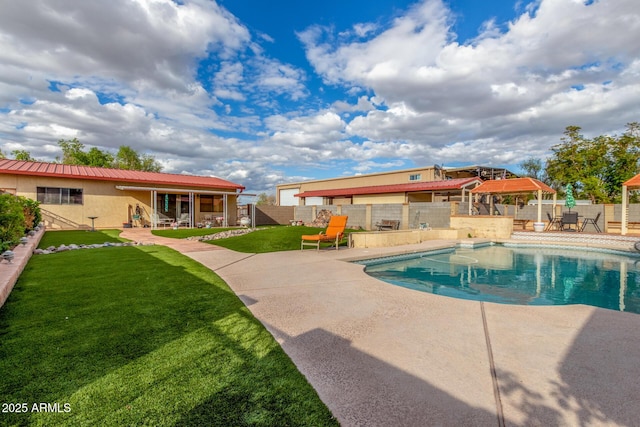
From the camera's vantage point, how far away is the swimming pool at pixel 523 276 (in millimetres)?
5508

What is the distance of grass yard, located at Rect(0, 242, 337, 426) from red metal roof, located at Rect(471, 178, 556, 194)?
17508mm

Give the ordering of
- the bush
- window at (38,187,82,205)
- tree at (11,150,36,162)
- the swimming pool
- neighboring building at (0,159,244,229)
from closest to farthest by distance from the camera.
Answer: the swimming pool → the bush → neighboring building at (0,159,244,229) → window at (38,187,82,205) → tree at (11,150,36,162)

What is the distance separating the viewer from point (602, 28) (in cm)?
1167

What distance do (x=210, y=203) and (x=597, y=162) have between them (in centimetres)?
3464

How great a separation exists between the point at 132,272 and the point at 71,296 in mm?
1574

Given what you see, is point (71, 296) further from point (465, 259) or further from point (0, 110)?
point (0, 110)

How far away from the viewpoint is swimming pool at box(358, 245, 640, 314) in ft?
18.1

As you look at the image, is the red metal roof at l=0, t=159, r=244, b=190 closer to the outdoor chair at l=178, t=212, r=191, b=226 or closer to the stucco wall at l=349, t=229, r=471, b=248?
the outdoor chair at l=178, t=212, r=191, b=226

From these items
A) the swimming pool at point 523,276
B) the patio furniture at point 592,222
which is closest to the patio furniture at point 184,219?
the swimming pool at point 523,276

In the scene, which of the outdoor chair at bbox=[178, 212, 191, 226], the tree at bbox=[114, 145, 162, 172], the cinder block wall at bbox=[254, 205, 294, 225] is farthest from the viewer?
the tree at bbox=[114, 145, 162, 172]

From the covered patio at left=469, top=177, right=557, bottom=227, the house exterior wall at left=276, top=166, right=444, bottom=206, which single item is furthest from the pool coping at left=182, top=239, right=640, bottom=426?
the house exterior wall at left=276, top=166, right=444, bottom=206

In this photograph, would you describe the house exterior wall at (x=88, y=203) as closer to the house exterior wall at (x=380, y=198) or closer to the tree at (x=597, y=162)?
the house exterior wall at (x=380, y=198)

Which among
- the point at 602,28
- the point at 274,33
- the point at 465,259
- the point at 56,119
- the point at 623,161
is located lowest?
the point at 465,259

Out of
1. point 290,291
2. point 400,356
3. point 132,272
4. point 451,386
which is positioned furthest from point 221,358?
point 132,272
